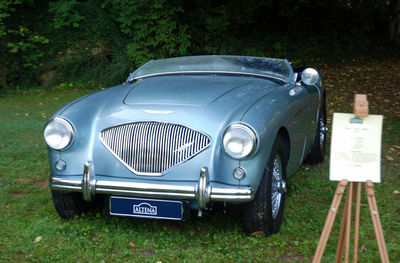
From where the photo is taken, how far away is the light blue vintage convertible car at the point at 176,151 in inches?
131

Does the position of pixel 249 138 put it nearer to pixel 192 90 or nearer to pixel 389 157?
pixel 192 90

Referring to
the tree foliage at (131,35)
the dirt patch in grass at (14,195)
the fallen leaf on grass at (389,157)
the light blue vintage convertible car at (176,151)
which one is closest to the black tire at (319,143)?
the fallen leaf on grass at (389,157)

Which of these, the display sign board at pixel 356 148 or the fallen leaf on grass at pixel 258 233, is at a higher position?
the display sign board at pixel 356 148

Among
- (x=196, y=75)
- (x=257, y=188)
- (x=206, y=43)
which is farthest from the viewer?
(x=206, y=43)

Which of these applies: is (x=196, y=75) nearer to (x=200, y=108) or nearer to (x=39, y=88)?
(x=200, y=108)

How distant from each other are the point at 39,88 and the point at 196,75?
8.70 metres

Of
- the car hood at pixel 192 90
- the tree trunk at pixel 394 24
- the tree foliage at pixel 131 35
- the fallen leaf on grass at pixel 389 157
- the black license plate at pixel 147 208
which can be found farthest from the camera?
the tree trunk at pixel 394 24

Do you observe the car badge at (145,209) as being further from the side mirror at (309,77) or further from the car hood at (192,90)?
the side mirror at (309,77)

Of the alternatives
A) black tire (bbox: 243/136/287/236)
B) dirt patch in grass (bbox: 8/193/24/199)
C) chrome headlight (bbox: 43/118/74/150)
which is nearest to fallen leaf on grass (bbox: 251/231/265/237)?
black tire (bbox: 243/136/287/236)

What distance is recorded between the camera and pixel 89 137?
363cm

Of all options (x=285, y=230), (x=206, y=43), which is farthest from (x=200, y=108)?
(x=206, y=43)

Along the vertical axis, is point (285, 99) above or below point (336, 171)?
above

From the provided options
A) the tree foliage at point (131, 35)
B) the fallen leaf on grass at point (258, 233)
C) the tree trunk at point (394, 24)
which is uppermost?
the tree trunk at point (394, 24)

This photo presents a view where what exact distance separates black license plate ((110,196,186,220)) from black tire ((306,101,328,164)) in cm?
258
